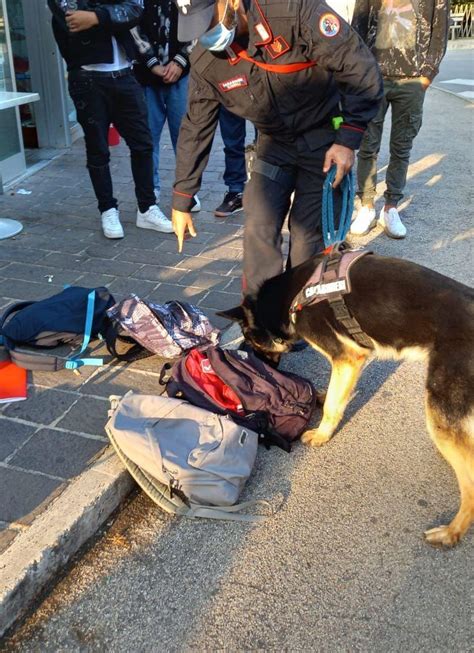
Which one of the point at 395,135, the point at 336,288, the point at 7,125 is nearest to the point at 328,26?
the point at 336,288

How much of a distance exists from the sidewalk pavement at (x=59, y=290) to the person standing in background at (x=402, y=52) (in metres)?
1.72

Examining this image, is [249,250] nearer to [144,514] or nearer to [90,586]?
[144,514]

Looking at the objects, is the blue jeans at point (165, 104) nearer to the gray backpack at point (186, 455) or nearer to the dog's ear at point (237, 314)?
the dog's ear at point (237, 314)

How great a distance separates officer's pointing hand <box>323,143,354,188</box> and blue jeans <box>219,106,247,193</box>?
3176 mm

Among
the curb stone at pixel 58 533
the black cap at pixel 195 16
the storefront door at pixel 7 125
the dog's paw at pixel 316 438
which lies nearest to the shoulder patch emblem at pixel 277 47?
the black cap at pixel 195 16

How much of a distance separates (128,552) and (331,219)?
6.92ft

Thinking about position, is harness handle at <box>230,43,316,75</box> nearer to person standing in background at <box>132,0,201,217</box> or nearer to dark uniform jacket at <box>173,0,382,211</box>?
dark uniform jacket at <box>173,0,382,211</box>

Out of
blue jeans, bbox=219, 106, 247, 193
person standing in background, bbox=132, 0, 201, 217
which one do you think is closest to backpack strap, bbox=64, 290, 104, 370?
person standing in background, bbox=132, 0, 201, 217

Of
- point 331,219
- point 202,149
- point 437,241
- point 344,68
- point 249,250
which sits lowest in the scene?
point 437,241

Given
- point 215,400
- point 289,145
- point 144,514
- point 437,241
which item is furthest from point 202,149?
point 437,241

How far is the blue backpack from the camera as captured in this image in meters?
3.69

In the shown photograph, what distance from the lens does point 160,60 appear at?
5.68 metres

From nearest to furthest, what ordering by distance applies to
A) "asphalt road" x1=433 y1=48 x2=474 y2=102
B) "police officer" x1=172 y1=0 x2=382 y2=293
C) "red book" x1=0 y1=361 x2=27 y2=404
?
"police officer" x1=172 y1=0 x2=382 y2=293
"red book" x1=0 y1=361 x2=27 y2=404
"asphalt road" x1=433 y1=48 x2=474 y2=102

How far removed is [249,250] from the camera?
12.2ft
